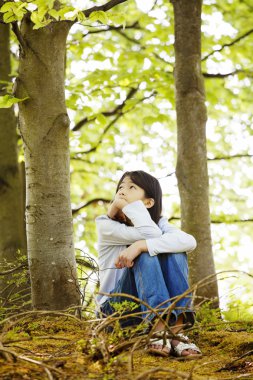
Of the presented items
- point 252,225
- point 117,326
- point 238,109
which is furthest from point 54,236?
point 252,225

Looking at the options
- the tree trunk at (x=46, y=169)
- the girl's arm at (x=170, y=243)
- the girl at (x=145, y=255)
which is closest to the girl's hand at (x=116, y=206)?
the girl at (x=145, y=255)

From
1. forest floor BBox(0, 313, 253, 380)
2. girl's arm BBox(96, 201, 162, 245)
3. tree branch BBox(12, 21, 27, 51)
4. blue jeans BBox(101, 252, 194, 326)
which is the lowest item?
forest floor BBox(0, 313, 253, 380)

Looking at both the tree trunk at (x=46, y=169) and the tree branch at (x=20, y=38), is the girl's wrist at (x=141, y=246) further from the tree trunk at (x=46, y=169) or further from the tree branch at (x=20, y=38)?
the tree branch at (x=20, y=38)

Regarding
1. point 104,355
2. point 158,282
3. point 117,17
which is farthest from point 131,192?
point 104,355

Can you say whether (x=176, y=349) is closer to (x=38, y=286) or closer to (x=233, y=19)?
(x=38, y=286)

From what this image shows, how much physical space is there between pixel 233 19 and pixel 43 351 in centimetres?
626

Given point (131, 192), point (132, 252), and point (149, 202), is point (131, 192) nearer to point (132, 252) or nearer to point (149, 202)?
point (149, 202)

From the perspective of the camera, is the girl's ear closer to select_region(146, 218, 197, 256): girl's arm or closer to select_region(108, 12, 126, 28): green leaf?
select_region(146, 218, 197, 256): girl's arm

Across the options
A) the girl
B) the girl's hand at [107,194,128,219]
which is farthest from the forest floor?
the girl's hand at [107,194,128,219]

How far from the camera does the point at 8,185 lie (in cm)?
580

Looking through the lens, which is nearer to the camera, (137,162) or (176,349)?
(176,349)

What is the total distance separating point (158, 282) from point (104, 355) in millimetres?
1024

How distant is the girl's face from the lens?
11.3 ft

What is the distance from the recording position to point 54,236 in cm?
335
